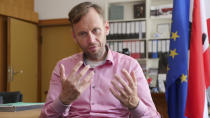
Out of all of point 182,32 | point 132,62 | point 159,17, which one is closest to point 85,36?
point 132,62

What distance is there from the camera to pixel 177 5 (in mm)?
2254

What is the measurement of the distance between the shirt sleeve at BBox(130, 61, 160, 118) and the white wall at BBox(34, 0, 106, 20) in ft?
12.5

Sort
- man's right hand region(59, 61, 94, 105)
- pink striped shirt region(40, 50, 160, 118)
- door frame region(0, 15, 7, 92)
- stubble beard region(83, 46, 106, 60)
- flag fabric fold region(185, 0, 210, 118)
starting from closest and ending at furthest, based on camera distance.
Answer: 1. man's right hand region(59, 61, 94, 105)
2. pink striped shirt region(40, 50, 160, 118)
3. stubble beard region(83, 46, 106, 60)
4. flag fabric fold region(185, 0, 210, 118)
5. door frame region(0, 15, 7, 92)

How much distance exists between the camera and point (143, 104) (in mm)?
1234

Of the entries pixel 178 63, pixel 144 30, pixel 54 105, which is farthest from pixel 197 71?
pixel 144 30

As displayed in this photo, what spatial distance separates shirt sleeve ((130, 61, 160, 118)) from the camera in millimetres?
1220

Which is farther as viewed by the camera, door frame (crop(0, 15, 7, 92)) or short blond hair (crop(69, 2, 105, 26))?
door frame (crop(0, 15, 7, 92))

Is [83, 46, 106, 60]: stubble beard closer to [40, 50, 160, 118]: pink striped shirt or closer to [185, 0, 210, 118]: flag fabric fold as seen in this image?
[40, 50, 160, 118]: pink striped shirt

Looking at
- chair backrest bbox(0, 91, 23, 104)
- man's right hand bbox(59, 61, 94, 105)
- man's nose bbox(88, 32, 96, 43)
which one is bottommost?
chair backrest bbox(0, 91, 23, 104)

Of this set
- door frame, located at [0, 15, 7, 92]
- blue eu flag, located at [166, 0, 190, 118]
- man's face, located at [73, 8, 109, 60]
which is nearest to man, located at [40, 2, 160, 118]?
man's face, located at [73, 8, 109, 60]

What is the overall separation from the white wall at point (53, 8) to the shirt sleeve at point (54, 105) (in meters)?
3.70

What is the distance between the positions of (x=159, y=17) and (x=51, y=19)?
2.00 meters

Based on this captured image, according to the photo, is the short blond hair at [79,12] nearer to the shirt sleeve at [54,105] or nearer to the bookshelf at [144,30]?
the shirt sleeve at [54,105]

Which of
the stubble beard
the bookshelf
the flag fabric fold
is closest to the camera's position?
the stubble beard
